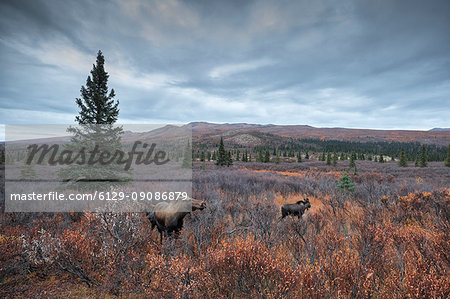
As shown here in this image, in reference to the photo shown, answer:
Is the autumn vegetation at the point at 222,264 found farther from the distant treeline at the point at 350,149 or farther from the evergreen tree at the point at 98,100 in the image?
the distant treeline at the point at 350,149

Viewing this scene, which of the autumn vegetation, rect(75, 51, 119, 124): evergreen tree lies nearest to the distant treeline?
rect(75, 51, 119, 124): evergreen tree

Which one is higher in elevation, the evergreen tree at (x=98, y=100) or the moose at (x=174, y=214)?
the evergreen tree at (x=98, y=100)

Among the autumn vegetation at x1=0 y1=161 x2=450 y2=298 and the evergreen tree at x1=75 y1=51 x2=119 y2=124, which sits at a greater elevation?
the evergreen tree at x1=75 y1=51 x2=119 y2=124

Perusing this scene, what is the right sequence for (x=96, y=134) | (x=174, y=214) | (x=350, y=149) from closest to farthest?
(x=174, y=214), (x=96, y=134), (x=350, y=149)

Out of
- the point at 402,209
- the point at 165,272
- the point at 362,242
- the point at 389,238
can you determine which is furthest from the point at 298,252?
the point at 402,209

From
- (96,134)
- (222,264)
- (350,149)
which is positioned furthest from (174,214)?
(350,149)

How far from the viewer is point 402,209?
6.32 m

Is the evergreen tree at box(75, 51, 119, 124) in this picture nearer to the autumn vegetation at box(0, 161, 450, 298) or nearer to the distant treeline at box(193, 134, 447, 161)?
the autumn vegetation at box(0, 161, 450, 298)

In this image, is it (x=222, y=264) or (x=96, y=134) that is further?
(x=96, y=134)

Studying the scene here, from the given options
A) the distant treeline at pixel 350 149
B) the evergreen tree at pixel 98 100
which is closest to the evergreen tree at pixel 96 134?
the evergreen tree at pixel 98 100

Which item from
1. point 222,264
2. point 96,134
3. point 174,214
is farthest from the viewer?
point 96,134

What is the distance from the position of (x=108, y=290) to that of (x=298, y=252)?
136 inches

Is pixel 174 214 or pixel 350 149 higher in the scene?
pixel 350 149

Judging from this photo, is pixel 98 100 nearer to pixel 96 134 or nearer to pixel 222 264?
pixel 96 134
